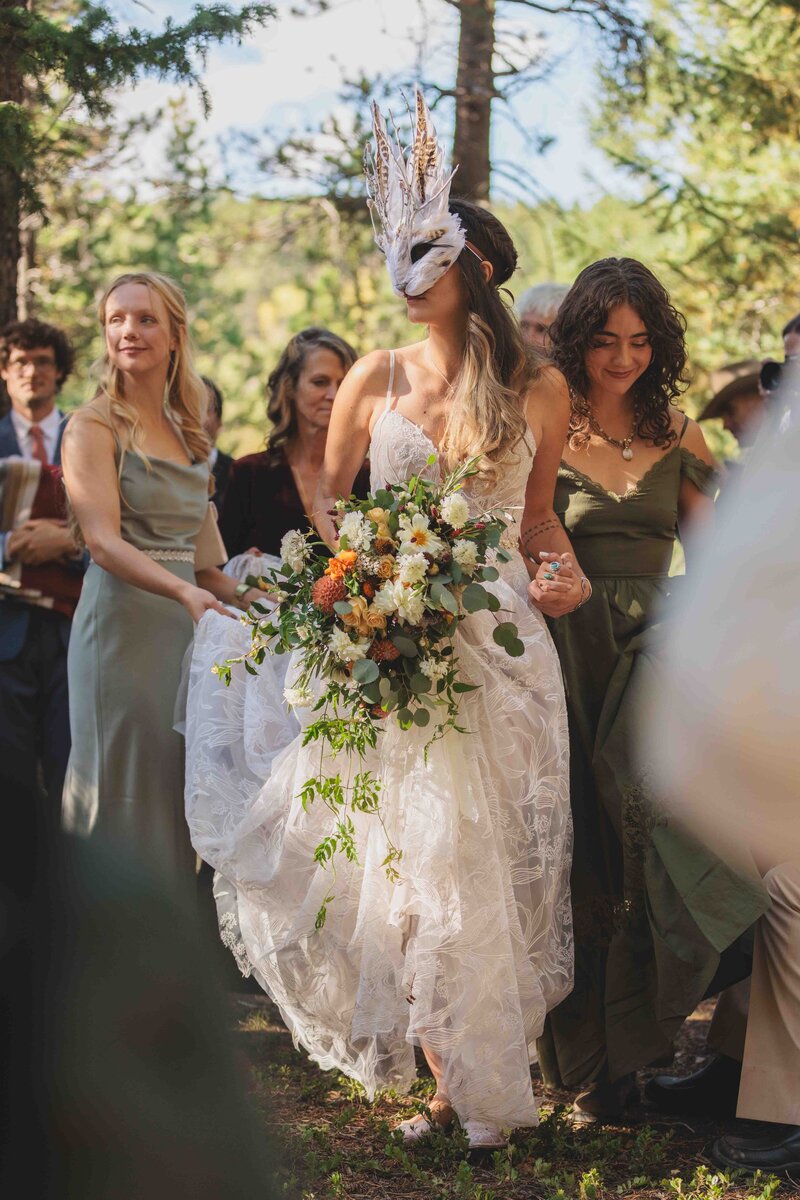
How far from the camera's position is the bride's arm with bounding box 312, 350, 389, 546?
3977 mm

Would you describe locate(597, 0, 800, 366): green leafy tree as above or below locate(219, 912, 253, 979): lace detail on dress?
above

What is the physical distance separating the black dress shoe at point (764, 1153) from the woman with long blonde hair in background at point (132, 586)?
185 centimetres

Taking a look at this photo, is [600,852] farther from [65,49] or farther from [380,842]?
[65,49]

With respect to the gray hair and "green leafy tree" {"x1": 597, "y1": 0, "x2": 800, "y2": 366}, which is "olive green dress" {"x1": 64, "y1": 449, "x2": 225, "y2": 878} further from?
"green leafy tree" {"x1": 597, "y1": 0, "x2": 800, "y2": 366}

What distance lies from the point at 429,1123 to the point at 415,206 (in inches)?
103

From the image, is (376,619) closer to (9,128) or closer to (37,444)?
(9,128)

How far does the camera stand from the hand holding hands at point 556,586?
3756 millimetres

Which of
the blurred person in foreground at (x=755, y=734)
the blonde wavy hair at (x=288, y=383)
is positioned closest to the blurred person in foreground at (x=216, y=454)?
the blonde wavy hair at (x=288, y=383)

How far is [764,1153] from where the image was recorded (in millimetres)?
3664

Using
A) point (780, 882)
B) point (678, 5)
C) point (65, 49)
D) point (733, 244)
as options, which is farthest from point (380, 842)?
point (678, 5)

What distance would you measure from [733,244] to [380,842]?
9065 millimetres

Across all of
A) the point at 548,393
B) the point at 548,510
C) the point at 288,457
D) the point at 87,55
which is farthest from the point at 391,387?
the point at 87,55

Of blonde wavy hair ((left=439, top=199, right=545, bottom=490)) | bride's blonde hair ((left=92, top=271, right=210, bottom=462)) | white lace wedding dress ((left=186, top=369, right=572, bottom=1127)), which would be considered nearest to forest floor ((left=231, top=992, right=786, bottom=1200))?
white lace wedding dress ((left=186, top=369, right=572, bottom=1127))

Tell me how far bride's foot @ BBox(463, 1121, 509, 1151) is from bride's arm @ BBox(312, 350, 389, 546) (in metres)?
1.67
